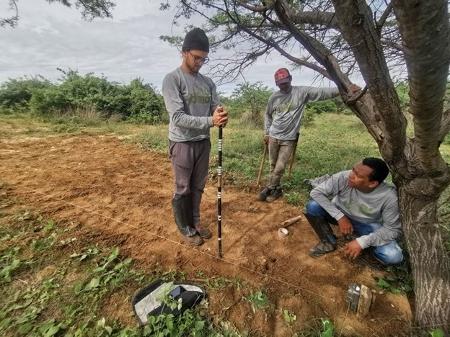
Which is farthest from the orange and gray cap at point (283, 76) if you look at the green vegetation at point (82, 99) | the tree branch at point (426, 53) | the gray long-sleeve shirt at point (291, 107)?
the green vegetation at point (82, 99)

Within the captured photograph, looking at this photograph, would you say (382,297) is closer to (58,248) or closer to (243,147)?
(58,248)

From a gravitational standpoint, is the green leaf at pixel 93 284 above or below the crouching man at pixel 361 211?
below

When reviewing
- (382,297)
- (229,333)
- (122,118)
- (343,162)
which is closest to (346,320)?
(382,297)

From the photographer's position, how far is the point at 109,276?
262cm

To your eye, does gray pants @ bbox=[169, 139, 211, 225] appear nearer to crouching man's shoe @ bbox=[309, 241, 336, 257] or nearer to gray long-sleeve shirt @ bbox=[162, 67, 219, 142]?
gray long-sleeve shirt @ bbox=[162, 67, 219, 142]

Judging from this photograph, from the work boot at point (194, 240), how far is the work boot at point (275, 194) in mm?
1572

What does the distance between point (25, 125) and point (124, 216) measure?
8.30 metres

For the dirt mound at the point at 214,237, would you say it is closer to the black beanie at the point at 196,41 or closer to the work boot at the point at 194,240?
the work boot at the point at 194,240

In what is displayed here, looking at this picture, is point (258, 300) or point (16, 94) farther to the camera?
point (16, 94)

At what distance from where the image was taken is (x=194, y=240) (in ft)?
10.4

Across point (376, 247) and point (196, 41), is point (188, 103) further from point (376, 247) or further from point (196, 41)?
point (376, 247)

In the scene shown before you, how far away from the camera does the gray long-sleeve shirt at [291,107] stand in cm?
423

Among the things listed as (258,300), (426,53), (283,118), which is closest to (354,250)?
(258,300)

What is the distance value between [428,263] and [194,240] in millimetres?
2196
